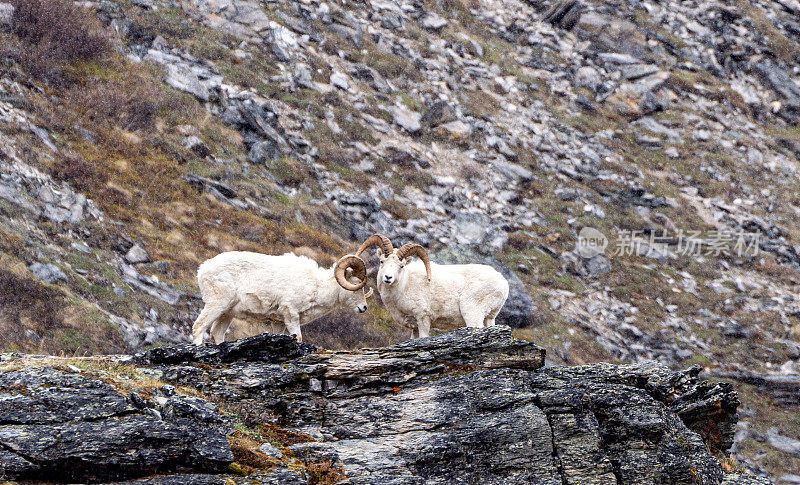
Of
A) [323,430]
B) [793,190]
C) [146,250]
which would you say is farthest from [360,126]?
[323,430]

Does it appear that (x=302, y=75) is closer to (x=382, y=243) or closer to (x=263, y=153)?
(x=263, y=153)

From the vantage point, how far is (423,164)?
35.0 m

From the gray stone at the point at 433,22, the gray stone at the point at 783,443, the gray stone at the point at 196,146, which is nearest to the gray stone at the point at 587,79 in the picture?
the gray stone at the point at 433,22

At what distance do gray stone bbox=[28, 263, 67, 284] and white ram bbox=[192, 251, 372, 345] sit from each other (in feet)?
17.9

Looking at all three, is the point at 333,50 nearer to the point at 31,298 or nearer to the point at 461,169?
the point at 461,169

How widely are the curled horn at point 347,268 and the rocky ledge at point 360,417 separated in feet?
13.3

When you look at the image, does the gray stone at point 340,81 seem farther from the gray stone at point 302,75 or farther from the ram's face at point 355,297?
the ram's face at point 355,297

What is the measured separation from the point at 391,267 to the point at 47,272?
8.32 meters

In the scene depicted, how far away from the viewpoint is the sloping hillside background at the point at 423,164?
71.1 ft

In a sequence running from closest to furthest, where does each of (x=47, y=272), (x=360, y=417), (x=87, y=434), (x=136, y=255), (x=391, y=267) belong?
(x=87, y=434), (x=360, y=417), (x=391, y=267), (x=47, y=272), (x=136, y=255)

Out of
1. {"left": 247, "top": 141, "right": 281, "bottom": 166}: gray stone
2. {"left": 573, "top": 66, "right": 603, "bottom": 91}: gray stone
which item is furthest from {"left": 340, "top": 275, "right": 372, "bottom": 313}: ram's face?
{"left": 573, "top": 66, "right": 603, "bottom": 91}: gray stone

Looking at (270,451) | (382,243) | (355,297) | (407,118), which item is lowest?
(407,118)

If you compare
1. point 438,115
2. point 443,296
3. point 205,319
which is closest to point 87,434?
point 205,319

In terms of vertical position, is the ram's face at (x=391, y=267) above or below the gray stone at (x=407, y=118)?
above
